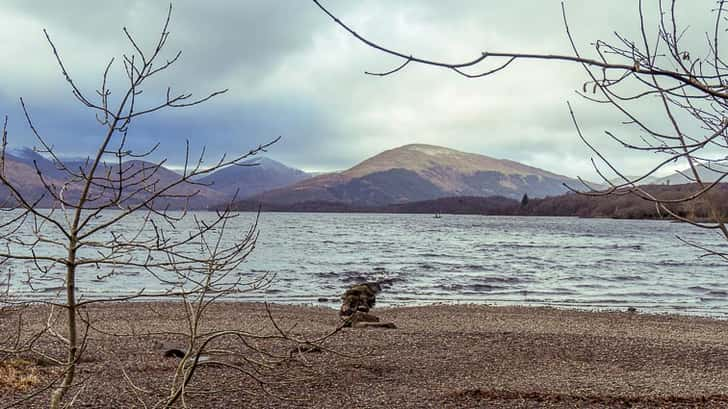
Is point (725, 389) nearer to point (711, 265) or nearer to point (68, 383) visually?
point (68, 383)

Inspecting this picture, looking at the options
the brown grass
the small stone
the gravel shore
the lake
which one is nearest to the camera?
the gravel shore

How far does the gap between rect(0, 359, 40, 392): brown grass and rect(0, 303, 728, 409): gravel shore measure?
0.42 feet

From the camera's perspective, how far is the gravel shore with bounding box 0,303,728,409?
7426 mm

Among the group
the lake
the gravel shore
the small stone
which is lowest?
the lake

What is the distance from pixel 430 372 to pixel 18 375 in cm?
562

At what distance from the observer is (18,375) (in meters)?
8.16

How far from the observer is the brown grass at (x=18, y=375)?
7.83m

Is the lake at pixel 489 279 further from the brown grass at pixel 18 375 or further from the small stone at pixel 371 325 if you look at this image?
the brown grass at pixel 18 375

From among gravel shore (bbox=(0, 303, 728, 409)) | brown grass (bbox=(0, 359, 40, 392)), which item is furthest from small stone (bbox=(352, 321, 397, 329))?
brown grass (bbox=(0, 359, 40, 392))

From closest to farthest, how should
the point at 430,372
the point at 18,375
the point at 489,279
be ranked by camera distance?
the point at 18,375 < the point at 430,372 < the point at 489,279

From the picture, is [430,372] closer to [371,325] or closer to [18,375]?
[371,325]

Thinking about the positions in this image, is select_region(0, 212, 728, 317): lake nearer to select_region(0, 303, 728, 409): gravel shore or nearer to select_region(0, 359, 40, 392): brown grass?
select_region(0, 303, 728, 409): gravel shore

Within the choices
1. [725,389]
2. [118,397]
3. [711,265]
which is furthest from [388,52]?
[711,265]

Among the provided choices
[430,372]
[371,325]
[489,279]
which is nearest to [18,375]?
[430,372]
